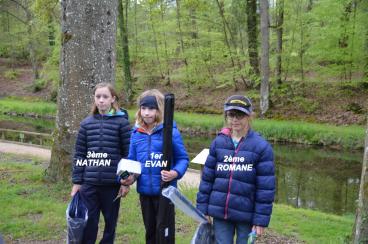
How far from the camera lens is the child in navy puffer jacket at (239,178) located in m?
3.60

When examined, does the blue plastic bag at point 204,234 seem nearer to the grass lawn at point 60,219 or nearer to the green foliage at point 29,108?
the grass lawn at point 60,219

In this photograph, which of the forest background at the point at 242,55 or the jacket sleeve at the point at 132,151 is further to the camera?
the forest background at the point at 242,55

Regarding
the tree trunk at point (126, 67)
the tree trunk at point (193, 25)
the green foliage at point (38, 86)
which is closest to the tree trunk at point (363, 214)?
the tree trunk at point (193, 25)

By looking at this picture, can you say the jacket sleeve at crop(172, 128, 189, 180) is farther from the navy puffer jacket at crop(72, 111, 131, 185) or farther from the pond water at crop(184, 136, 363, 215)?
the pond water at crop(184, 136, 363, 215)

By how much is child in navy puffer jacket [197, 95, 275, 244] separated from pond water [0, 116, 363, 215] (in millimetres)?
6392

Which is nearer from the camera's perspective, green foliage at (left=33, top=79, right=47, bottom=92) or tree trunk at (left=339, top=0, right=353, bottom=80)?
tree trunk at (left=339, top=0, right=353, bottom=80)

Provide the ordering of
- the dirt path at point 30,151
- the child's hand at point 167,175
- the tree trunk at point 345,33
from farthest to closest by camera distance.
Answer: the tree trunk at point 345,33 → the dirt path at point 30,151 → the child's hand at point 167,175

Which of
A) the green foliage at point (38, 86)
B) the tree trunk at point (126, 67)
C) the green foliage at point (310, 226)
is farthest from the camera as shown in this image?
the green foliage at point (38, 86)

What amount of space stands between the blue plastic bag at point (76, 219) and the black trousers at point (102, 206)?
61 millimetres

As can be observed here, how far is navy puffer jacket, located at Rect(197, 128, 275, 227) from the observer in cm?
359

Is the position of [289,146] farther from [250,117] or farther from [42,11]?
[250,117]

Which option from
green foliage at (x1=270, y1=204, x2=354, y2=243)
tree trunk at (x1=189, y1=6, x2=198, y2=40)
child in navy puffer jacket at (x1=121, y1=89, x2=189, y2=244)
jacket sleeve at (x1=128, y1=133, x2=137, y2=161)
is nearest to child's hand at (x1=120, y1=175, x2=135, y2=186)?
child in navy puffer jacket at (x1=121, y1=89, x2=189, y2=244)

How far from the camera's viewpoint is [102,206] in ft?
15.4

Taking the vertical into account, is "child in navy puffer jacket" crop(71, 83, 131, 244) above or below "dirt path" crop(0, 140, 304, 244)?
above
